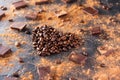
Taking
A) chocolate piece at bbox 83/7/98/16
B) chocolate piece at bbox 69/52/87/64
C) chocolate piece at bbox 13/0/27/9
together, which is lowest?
chocolate piece at bbox 69/52/87/64

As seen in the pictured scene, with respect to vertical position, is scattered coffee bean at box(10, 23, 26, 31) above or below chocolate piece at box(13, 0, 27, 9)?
below

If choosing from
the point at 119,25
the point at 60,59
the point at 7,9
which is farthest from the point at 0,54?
the point at 119,25

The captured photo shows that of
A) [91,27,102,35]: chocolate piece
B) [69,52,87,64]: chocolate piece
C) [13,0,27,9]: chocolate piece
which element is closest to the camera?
[69,52,87,64]: chocolate piece

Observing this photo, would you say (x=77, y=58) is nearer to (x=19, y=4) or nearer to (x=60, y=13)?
(x=60, y=13)

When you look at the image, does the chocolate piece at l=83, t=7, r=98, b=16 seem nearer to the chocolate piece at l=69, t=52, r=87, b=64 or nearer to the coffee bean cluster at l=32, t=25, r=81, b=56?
the coffee bean cluster at l=32, t=25, r=81, b=56

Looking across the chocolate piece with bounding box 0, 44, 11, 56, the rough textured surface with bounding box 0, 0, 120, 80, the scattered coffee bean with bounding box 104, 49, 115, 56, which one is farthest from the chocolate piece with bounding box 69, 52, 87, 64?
the chocolate piece with bounding box 0, 44, 11, 56

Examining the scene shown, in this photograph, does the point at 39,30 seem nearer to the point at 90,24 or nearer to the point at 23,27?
the point at 23,27

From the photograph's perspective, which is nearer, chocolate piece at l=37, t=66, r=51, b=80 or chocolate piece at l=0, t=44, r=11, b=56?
Result: chocolate piece at l=37, t=66, r=51, b=80
